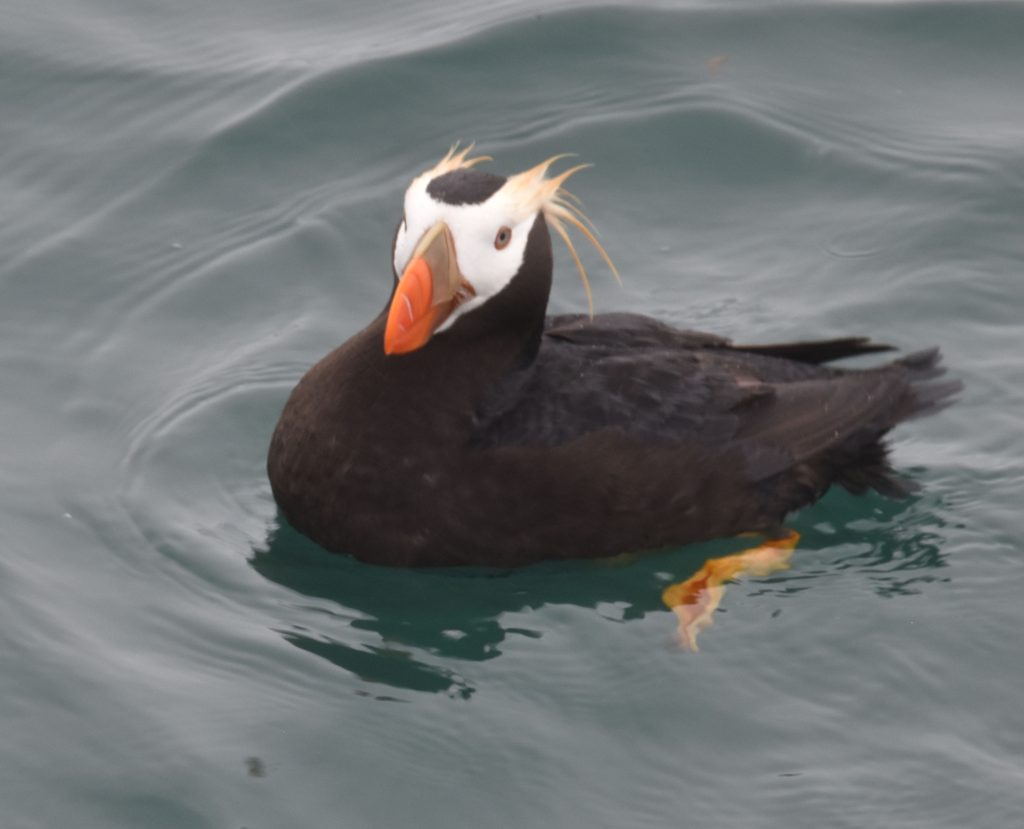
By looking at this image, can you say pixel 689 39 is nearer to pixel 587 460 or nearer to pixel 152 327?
pixel 152 327

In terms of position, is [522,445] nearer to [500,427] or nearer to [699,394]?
[500,427]

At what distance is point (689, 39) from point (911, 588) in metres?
3.59

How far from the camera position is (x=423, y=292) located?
17.2 feet

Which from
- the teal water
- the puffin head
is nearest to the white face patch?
the puffin head

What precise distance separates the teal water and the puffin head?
791 millimetres

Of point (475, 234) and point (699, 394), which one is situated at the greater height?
point (475, 234)

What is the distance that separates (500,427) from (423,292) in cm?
49

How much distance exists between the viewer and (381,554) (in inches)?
218

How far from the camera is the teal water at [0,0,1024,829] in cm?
488

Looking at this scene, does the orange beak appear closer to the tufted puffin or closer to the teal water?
the tufted puffin

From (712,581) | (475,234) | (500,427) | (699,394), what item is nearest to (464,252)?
(475,234)

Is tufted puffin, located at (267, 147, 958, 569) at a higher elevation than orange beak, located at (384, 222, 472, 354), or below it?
below

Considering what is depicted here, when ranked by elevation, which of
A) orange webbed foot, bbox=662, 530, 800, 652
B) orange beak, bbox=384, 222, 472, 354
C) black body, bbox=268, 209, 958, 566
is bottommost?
orange webbed foot, bbox=662, 530, 800, 652

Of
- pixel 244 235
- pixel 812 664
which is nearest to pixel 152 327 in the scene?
pixel 244 235
